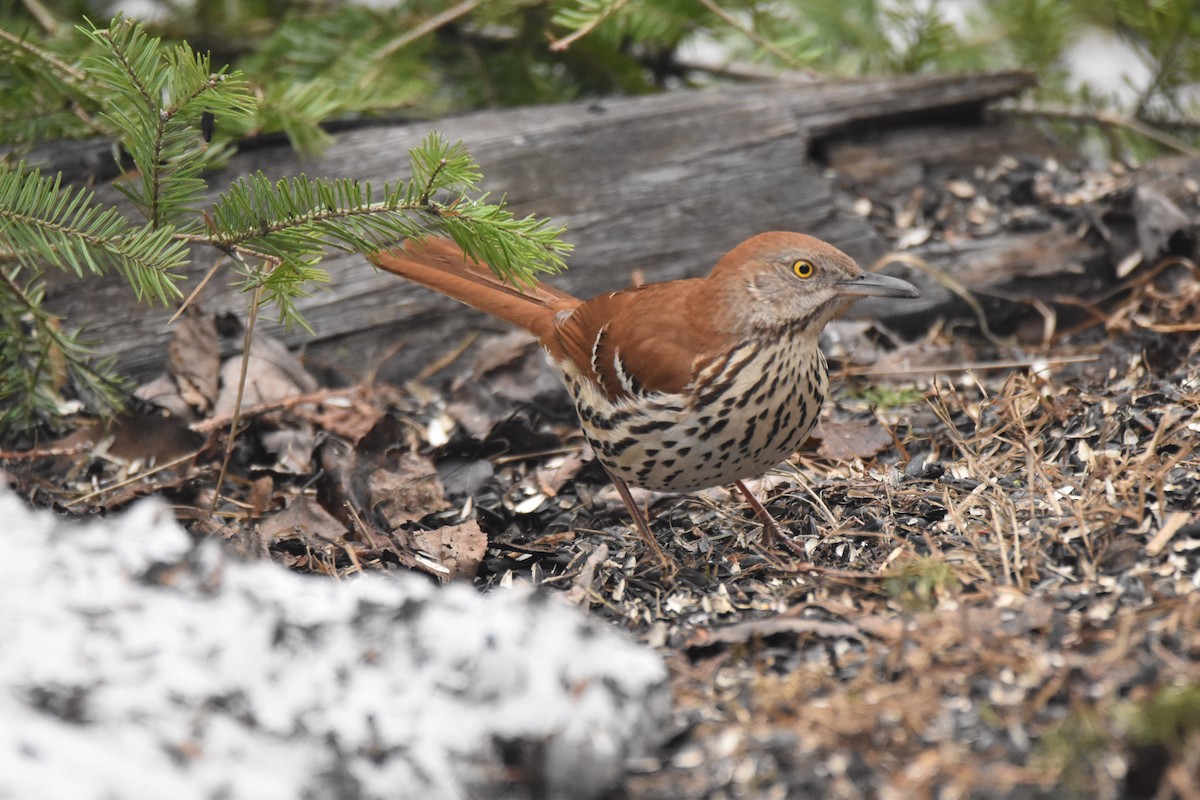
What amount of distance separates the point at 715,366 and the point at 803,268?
409 millimetres

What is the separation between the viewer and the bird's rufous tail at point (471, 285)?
3836mm

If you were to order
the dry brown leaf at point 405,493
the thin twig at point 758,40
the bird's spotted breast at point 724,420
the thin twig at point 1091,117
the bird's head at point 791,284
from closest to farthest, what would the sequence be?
the bird's spotted breast at point 724,420
the bird's head at point 791,284
the dry brown leaf at point 405,493
the thin twig at point 758,40
the thin twig at point 1091,117

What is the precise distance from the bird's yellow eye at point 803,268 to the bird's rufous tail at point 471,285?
797mm

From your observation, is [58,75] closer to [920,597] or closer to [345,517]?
[345,517]

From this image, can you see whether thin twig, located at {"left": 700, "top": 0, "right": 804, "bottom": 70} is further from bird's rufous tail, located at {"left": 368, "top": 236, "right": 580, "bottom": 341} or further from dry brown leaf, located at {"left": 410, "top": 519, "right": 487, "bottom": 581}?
dry brown leaf, located at {"left": 410, "top": 519, "right": 487, "bottom": 581}

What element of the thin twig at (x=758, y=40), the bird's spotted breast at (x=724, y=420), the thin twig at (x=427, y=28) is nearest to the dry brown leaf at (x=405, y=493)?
the bird's spotted breast at (x=724, y=420)

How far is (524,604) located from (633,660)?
255mm

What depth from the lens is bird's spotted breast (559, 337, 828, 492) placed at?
326cm

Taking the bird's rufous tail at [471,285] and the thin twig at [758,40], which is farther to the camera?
the thin twig at [758,40]

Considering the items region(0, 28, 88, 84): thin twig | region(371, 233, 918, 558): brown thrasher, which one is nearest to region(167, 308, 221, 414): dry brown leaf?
region(0, 28, 88, 84): thin twig

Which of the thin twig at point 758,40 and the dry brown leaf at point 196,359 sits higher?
the thin twig at point 758,40

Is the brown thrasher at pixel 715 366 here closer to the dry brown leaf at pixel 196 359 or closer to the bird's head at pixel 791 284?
the bird's head at pixel 791 284

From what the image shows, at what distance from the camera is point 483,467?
13.2 feet

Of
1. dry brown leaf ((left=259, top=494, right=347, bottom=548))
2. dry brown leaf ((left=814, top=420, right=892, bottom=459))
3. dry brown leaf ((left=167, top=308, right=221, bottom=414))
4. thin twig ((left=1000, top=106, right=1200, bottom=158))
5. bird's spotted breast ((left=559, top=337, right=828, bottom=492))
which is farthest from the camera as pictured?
thin twig ((left=1000, top=106, right=1200, bottom=158))
